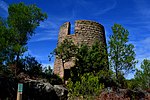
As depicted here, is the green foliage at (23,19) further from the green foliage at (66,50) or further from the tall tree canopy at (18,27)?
the green foliage at (66,50)

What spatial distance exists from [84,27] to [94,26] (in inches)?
39.5

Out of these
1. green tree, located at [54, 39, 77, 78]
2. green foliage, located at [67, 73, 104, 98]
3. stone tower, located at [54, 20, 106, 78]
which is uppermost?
stone tower, located at [54, 20, 106, 78]

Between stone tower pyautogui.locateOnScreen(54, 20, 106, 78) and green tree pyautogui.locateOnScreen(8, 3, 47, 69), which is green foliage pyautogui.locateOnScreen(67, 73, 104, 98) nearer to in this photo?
green tree pyautogui.locateOnScreen(8, 3, 47, 69)

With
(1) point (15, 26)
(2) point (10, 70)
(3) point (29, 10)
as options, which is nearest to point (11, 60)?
(2) point (10, 70)

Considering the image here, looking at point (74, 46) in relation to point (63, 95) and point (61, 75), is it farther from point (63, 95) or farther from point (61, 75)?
point (63, 95)

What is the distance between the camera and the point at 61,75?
23094mm

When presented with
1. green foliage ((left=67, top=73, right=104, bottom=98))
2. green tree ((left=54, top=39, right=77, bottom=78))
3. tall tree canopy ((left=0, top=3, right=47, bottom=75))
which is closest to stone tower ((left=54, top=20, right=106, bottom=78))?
green tree ((left=54, top=39, right=77, bottom=78))

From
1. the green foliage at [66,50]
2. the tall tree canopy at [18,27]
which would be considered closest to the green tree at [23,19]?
the tall tree canopy at [18,27]

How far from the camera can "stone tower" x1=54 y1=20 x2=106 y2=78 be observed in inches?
937

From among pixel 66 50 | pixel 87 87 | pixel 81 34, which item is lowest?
pixel 87 87

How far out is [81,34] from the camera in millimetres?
24062

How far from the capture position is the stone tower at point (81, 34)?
78.1ft

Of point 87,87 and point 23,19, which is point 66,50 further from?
point 87,87

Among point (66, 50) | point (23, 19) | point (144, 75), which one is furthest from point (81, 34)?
point (144, 75)
